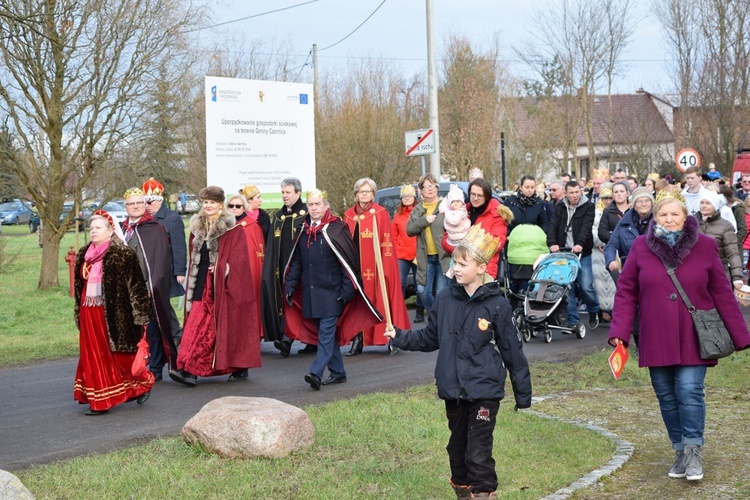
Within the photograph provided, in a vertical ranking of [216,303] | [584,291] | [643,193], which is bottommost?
[584,291]

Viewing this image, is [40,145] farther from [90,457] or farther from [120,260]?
[90,457]

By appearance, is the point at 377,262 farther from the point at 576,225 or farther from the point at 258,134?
the point at 258,134

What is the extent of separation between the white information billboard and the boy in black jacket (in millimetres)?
9482

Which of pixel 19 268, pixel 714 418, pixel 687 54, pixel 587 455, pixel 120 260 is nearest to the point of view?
pixel 587 455

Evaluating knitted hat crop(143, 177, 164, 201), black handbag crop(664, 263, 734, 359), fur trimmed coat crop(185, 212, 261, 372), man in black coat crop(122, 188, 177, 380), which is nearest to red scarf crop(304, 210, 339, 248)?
fur trimmed coat crop(185, 212, 261, 372)

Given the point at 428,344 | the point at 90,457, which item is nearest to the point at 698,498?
the point at 428,344

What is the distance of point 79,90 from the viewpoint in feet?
58.0

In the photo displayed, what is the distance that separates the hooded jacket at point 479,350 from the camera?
545cm

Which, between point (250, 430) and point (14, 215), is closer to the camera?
point (250, 430)

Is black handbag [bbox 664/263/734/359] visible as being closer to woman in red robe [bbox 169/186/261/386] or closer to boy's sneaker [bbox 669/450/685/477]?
boy's sneaker [bbox 669/450/685/477]

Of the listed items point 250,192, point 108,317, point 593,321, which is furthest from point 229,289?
point 593,321

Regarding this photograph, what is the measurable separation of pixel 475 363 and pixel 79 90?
13967 mm

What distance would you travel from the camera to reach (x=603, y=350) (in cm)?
1164

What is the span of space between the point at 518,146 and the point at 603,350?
94.7 feet
